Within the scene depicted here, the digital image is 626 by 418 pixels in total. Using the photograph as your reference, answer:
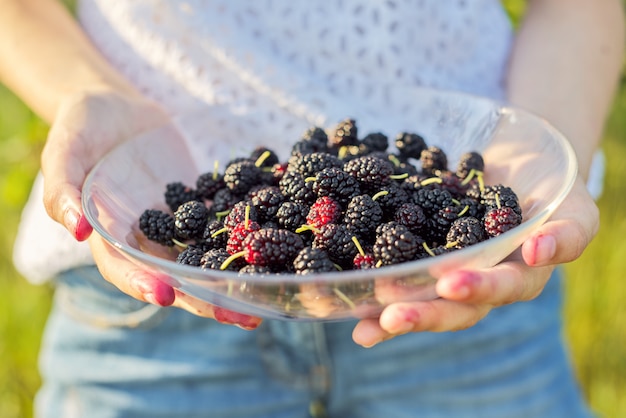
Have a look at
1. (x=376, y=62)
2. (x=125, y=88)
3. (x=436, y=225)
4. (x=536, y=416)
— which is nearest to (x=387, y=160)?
(x=436, y=225)

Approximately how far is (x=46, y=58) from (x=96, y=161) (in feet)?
1.22

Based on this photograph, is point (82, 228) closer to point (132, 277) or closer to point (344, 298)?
point (132, 277)

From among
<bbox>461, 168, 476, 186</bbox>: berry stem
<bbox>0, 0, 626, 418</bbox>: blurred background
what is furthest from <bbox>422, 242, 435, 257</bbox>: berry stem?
<bbox>0, 0, 626, 418</bbox>: blurred background

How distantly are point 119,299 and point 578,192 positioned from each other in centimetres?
92

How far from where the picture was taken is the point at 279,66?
1.47 meters

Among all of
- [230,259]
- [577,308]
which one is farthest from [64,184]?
[577,308]

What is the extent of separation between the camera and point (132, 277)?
3.22ft

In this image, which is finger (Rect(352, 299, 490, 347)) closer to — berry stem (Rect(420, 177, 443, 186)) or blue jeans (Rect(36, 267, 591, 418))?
berry stem (Rect(420, 177, 443, 186))

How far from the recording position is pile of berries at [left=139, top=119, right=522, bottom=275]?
1031mm

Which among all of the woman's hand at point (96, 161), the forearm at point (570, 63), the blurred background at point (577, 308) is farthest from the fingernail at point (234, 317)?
the blurred background at point (577, 308)

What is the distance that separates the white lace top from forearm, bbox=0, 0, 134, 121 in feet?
0.34

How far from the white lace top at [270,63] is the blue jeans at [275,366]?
0.18 metres

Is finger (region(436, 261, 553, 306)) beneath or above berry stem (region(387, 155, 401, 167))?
above

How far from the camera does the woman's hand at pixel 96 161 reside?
988 mm
